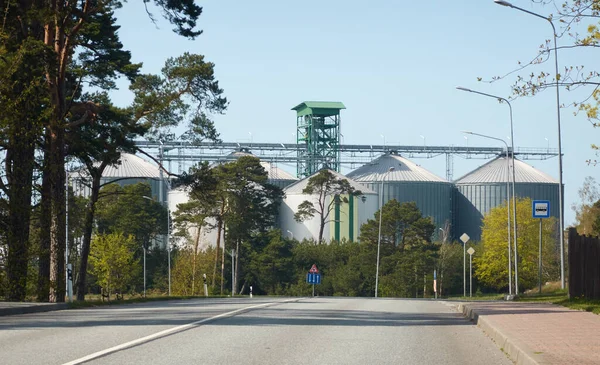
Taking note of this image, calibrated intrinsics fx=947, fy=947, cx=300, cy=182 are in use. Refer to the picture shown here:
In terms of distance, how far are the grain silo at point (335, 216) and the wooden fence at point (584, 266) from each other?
7323cm

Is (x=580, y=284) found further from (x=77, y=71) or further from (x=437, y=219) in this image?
(x=437, y=219)

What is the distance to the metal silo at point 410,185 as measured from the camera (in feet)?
375

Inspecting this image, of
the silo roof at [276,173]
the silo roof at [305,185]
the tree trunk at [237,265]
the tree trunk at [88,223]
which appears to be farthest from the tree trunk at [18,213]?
the silo roof at [276,173]

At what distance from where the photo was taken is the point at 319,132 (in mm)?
111000

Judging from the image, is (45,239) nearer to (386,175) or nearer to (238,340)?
(238,340)

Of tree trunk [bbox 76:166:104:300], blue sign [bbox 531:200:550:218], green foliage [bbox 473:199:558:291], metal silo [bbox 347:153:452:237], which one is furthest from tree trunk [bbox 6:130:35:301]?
metal silo [bbox 347:153:452:237]

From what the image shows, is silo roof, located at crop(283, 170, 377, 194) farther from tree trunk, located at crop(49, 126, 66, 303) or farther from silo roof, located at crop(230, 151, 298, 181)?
tree trunk, located at crop(49, 126, 66, 303)

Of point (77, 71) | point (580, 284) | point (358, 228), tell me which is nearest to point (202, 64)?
point (77, 71)

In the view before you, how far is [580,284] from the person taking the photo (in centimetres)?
2759

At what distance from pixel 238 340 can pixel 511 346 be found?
3.84 m

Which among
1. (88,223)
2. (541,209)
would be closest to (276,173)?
(88,223)

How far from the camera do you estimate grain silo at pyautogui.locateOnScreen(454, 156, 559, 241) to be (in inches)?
4560

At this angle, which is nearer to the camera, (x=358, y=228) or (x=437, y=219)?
(x=358, y=228)

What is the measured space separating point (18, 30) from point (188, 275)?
5251 centimetres
